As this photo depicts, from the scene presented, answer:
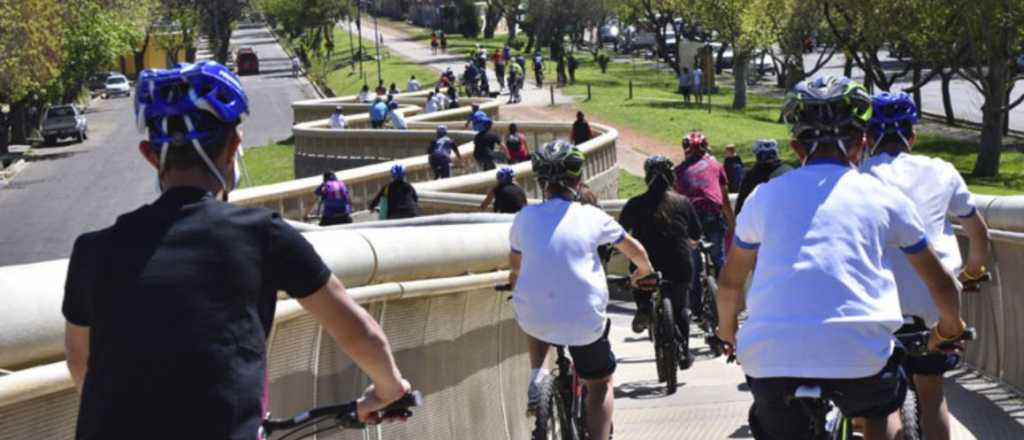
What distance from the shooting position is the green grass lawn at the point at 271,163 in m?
53.8

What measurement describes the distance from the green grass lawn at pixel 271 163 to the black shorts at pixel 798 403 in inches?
1840

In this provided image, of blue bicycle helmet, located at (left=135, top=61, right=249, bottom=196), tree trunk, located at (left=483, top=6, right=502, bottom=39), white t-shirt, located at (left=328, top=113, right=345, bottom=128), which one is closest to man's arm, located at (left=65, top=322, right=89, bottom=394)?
blue bicycle helmet, located at (left=135, top=61, right=249, bottom=196)

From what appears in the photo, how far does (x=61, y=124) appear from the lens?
243 ft

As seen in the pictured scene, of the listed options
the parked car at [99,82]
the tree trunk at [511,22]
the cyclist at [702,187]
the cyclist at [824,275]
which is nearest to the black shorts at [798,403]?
the cyclist at [824,275]

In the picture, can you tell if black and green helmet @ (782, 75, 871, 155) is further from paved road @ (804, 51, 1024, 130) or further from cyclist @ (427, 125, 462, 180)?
paved road @ (804, 51, 1024, 130)

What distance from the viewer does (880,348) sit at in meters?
5.45

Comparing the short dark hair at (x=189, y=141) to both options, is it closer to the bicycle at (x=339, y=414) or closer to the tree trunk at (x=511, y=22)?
the bicycle at (x=339, y=414)

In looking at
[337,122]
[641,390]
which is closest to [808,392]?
[641,390]

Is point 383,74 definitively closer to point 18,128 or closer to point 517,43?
point 18,128

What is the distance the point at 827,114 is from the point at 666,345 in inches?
260

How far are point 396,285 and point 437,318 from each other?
744 millimetres

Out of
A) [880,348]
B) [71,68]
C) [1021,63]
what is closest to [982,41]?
[1021,63]

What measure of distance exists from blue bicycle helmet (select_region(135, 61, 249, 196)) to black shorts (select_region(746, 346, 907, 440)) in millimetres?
2103

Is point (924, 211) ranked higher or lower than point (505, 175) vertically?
higher
